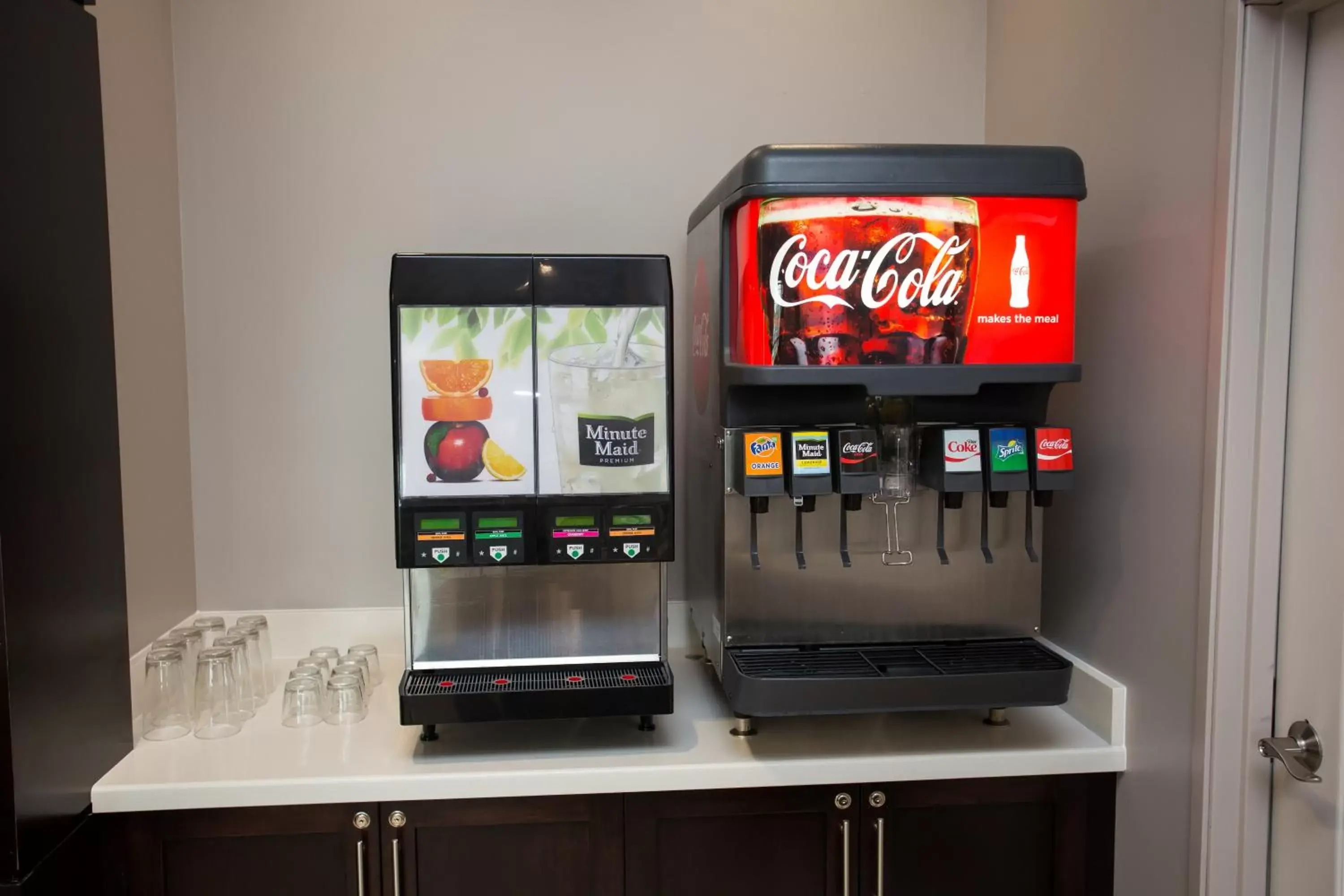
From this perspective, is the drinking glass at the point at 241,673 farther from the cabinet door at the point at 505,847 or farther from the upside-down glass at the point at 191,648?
the cabinet door at the point at 505,847

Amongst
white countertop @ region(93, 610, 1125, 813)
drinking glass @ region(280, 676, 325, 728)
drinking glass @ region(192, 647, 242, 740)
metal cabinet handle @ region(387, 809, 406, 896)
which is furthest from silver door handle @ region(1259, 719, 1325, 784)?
drinking glass @ region(192, 647, 242, 740)

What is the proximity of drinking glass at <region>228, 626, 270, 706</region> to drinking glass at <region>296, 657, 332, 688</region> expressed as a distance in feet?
0.23

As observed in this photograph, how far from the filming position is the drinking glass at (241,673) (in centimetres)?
178

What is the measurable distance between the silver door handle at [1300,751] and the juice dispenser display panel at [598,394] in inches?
38.7

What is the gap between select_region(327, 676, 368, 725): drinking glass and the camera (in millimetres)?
1758

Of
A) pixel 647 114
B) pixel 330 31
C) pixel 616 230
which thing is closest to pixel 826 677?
pixel 616 230

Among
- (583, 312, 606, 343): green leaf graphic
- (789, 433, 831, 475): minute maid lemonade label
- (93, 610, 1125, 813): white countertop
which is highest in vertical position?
(583, 312, 606, 343): green leaf graphic

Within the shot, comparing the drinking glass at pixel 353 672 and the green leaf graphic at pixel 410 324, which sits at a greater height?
the green leaf graphic at pixel 410 324

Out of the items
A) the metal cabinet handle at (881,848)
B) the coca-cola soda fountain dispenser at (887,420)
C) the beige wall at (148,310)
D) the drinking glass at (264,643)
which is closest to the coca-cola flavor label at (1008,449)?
the coca-cola soda fountain dispenser at (887,420)

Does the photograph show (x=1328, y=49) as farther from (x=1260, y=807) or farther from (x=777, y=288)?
(x=1260, y=807)

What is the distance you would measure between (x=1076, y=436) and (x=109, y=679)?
1.72 m

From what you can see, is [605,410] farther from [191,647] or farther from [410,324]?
[191,647]

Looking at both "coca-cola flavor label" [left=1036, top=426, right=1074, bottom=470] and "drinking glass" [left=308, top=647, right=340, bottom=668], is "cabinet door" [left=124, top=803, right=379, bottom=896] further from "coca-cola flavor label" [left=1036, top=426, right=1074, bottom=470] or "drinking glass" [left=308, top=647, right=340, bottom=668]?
"coca-cola flavor label" [left=1036, top=426, right=1074, bottom=470]

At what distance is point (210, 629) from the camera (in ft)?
6.37
